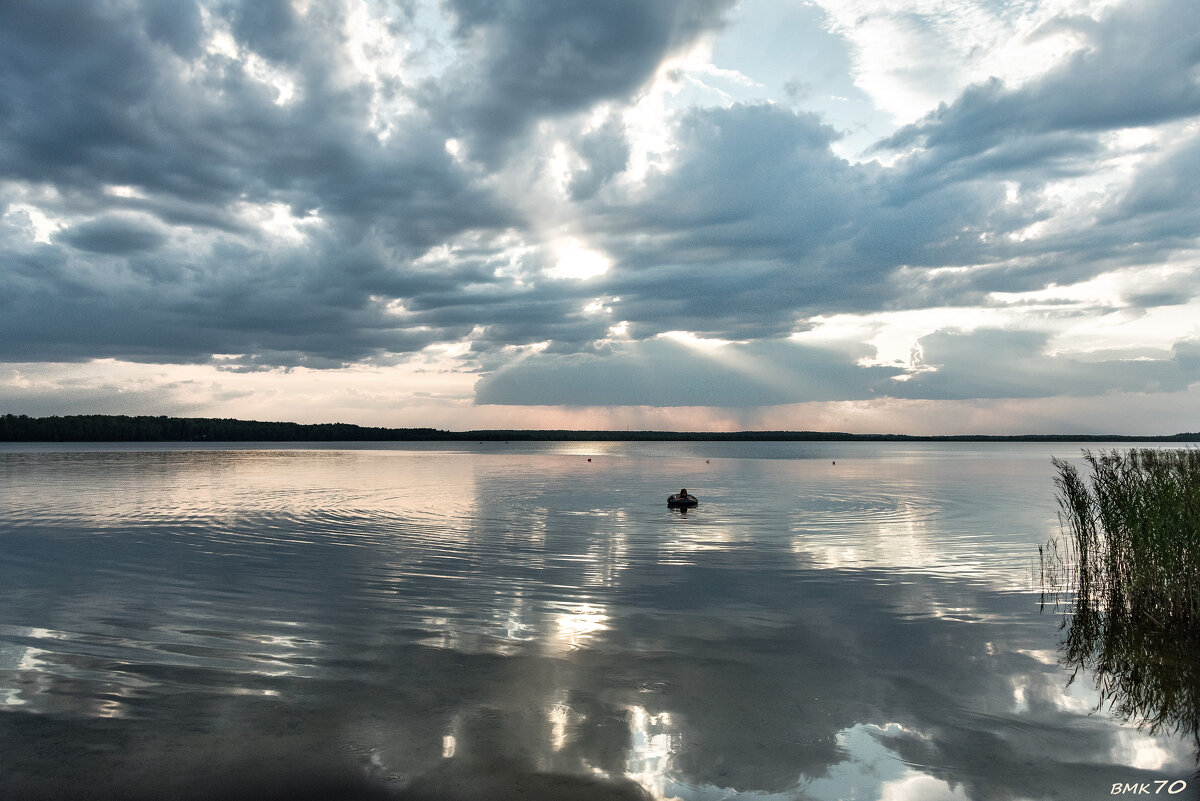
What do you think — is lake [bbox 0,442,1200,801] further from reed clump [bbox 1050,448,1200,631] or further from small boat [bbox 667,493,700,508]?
small boat [bbox 667,493,700,508]

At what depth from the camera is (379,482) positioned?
209 ft

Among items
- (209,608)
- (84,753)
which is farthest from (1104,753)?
(209,608)

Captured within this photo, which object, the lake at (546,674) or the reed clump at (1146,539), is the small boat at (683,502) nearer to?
the lake at (546,674)

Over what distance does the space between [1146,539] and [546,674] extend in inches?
577

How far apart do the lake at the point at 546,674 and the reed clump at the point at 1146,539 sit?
201cm

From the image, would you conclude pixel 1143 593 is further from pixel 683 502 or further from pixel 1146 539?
pixel 683 502

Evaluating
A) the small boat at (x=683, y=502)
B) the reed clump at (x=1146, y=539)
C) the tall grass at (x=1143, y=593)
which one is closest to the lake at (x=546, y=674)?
the tall grass at (x=1143, y=593)

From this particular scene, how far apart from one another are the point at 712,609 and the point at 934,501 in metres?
36.5

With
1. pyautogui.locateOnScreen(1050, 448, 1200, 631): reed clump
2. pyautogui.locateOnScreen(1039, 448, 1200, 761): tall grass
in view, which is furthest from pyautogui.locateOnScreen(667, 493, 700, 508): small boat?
pyautogui.locateOnScreen(1050, 448, 1200, 631): reed clump

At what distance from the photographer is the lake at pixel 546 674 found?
8.87 m

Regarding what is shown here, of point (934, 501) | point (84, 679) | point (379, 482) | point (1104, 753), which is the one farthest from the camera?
point (379, 482)

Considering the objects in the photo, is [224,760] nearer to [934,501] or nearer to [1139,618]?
[1139,618]

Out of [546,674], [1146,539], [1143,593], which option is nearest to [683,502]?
[1143,593]

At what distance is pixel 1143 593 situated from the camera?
1655cm
